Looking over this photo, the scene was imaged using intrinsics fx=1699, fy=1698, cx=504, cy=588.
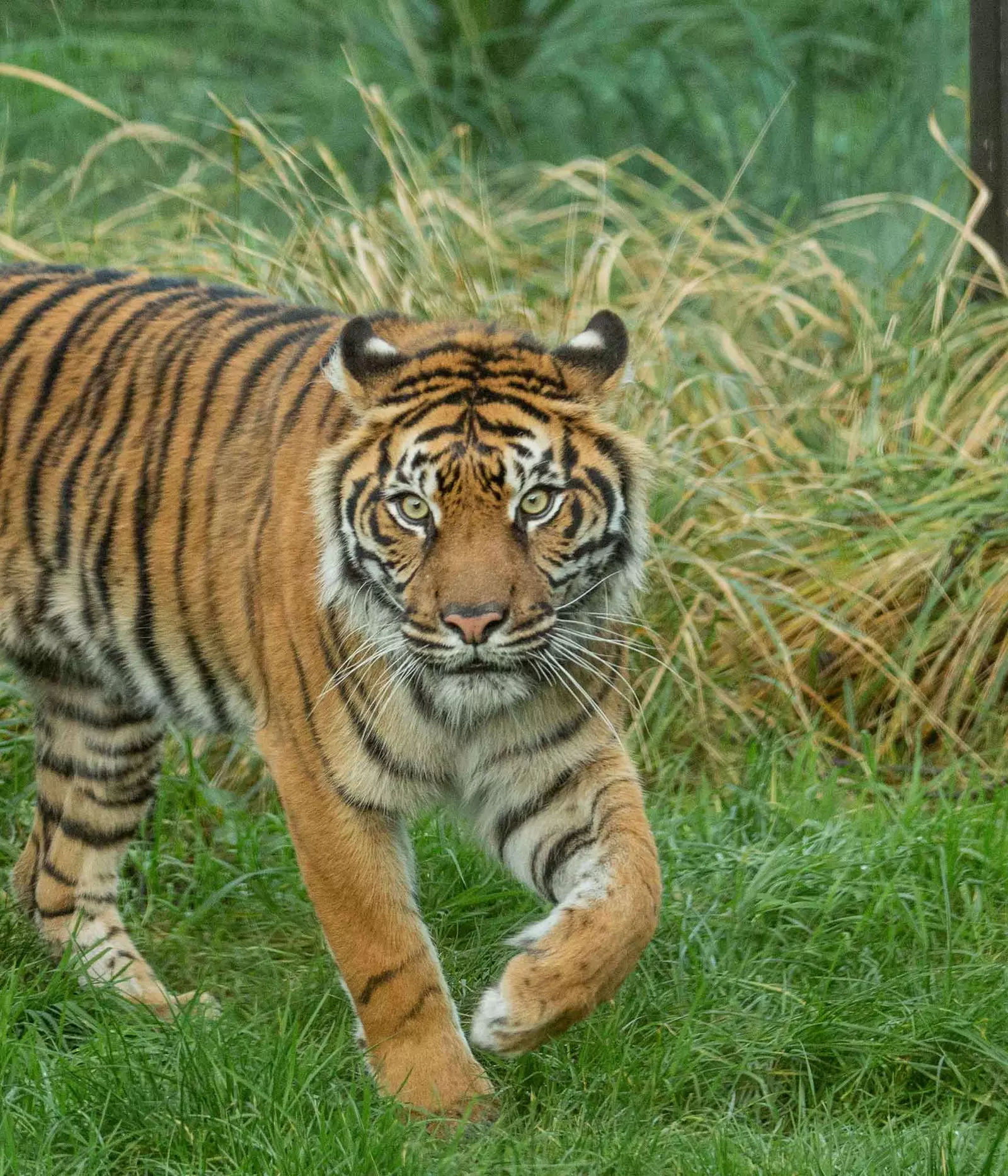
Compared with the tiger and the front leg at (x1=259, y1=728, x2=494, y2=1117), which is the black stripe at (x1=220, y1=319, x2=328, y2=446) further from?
the front leg at (x1=259, y1=728, x2=494, y2=1117)

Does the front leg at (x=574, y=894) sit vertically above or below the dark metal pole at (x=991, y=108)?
below

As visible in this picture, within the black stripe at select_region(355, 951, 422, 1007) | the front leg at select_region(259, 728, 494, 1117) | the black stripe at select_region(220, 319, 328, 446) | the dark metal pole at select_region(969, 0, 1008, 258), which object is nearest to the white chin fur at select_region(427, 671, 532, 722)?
the front leg at select_region(259, 728, 494, 1117)

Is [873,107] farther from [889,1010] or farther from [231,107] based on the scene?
[889,1010]

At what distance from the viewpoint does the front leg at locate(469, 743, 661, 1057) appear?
8.73 ft

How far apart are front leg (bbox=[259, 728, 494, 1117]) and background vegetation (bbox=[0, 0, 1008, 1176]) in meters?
0.10

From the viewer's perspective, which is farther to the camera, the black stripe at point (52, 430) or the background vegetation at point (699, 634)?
the black stripe at point (52, 430)

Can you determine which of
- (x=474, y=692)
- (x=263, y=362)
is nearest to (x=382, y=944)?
(x=474, y=692)

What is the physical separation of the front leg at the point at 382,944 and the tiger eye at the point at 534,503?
61 cm

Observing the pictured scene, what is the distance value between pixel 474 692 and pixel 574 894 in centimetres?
39

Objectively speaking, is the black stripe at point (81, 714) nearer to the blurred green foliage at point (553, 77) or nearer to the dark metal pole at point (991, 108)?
the dark metal pole at point (991, 108)

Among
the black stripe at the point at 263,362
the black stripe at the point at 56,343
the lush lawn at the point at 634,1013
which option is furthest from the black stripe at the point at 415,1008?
the black stripe at the point at 56,343

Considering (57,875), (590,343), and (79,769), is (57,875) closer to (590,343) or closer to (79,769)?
(79,769)

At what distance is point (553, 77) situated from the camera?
28.5 feet

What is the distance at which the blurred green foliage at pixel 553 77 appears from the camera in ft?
26.1
